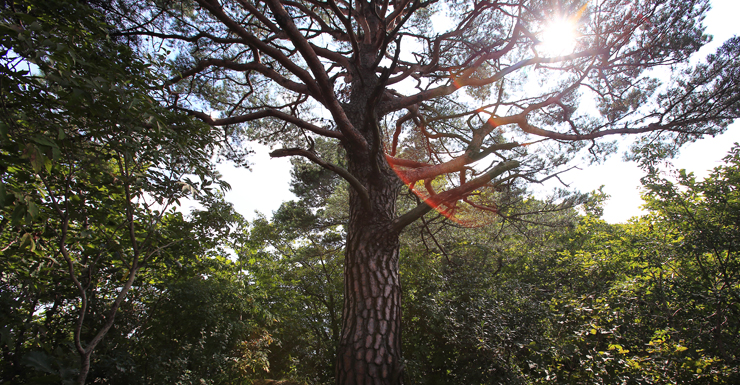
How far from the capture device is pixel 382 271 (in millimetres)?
2641

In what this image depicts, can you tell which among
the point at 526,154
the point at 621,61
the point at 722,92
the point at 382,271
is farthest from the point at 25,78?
the point at 722,92

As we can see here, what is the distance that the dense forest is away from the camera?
175 centimetres

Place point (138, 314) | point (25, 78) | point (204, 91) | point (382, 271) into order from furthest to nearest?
point (204, 91), point (138, 314), point (382, 271), point (25, 78)

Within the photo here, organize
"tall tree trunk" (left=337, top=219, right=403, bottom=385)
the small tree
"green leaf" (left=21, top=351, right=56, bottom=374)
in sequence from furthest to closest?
"tall tree trunk" (left=337, top=219, right=403, bottom=385)
"green leaf" (left=21, top=351, right=56, bottom=374)
the small tree

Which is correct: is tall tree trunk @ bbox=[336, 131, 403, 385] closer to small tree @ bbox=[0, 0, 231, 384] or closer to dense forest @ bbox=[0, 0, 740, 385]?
dense forest @ bbox=[0, 0, 740, 385]

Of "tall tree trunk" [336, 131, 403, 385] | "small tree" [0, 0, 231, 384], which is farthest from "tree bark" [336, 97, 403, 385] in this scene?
"small tree" [0, 0, 231, 384]

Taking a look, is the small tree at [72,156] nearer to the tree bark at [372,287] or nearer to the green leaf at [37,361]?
the green leaf at [37,361]

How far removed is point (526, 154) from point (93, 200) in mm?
5229

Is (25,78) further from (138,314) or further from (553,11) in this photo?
(553,11)

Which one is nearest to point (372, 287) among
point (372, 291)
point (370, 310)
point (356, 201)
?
point (372, 291)

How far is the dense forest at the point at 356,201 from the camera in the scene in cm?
175

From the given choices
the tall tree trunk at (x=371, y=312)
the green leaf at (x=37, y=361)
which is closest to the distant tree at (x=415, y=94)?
the tall tree trunk at (x=371, y=312)

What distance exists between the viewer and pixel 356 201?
3.06 m

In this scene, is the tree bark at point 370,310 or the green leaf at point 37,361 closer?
the green leaf at point 37,361
